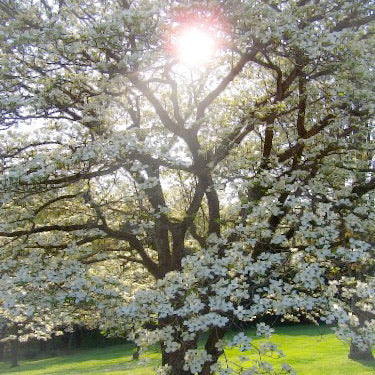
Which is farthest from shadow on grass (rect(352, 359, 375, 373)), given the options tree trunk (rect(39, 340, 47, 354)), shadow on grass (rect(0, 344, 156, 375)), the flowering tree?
tree trunk (rect(39, 340, 47, 354))

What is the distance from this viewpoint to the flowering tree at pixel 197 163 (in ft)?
28.2

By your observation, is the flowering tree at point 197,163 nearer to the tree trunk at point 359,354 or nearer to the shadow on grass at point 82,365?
the tree trunk at point 359,354

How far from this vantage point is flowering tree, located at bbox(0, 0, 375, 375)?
A: 8602 mm

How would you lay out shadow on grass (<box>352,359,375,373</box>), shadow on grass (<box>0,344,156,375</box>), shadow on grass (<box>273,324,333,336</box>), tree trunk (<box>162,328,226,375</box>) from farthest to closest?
shadow on grass (<box>273,324,333,336</box>), shadow on grass (<box>0,344,156,375</box>), shadow on grass (<box>352,359,375,373</box>), tree trunk (<box>162,328,226,375</box>)

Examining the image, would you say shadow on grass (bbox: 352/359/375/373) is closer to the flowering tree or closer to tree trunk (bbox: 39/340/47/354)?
the flowering tree

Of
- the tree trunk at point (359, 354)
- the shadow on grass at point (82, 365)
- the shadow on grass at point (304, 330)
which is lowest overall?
the shadow on grass at point (82, 365)

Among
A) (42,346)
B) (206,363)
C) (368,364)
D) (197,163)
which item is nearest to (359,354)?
(368,364)

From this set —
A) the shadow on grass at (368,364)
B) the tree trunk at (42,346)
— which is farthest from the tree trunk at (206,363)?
the tree trunk at (42,346)

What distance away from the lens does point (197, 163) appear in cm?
1162

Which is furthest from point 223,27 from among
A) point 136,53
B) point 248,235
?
point 248,235

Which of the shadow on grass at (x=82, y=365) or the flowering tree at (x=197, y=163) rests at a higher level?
the flowering tree at (x=197, y=163)

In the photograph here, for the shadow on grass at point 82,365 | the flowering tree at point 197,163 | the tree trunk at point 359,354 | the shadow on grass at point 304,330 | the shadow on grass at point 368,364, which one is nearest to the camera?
the flowering tree at point 197,163

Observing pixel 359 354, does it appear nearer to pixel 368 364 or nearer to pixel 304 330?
pixel 368 364

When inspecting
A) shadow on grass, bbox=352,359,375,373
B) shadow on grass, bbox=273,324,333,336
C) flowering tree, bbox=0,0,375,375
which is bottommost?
shadow on grass, bbox=273,324,333,336
